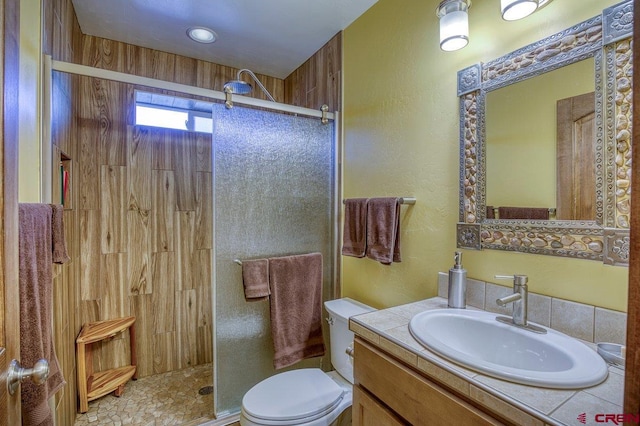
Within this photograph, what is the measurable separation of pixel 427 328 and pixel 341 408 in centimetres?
69

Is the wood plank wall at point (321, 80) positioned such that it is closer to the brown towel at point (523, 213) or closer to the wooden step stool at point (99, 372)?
the brown towel at point (523, 213)

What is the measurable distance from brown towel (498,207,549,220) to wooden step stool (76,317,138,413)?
231 centimetres

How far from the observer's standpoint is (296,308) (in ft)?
5.90

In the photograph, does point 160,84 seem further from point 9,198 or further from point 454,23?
point 454,23

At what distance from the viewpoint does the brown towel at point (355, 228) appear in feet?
5.53

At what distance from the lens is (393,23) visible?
1.65m

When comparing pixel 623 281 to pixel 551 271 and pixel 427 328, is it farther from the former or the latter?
pixel 427 328

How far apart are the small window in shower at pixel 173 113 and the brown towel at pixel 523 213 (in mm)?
1553

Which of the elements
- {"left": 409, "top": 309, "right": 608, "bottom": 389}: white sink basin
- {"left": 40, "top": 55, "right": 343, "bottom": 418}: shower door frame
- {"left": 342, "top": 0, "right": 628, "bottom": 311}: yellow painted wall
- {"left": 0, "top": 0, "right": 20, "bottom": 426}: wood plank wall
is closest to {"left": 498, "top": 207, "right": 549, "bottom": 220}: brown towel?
{"left": 342, "top": 0, "right": 628, "bottom": 311}: yellow painted wall

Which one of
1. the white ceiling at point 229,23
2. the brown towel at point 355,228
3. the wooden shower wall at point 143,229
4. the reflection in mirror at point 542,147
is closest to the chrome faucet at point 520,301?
the reflection in mirror at point 542,147

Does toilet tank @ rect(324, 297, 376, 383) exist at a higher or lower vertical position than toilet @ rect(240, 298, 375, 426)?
higher

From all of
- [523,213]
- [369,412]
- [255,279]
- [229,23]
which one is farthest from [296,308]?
[229,23]

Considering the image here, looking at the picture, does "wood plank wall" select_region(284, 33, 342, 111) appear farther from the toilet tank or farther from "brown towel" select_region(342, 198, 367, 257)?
the toilet tank

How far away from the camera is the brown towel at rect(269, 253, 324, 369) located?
174 cm
